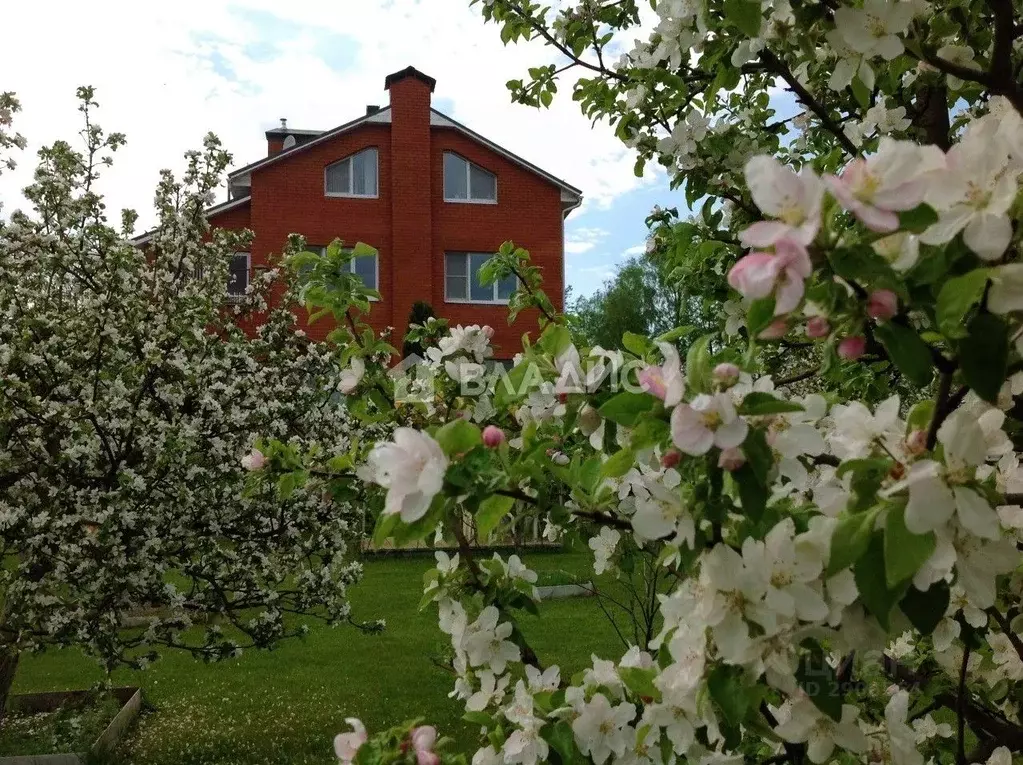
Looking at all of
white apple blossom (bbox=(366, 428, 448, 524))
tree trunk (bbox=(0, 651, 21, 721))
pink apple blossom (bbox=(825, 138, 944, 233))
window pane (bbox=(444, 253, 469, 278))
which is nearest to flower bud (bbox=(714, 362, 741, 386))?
pink apple blossom (bbox=(825, 138, 944, 233))

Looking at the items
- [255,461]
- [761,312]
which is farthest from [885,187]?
[255,461]

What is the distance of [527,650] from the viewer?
1.91 m

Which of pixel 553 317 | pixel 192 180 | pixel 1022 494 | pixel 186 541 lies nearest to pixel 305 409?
pixel 186 541

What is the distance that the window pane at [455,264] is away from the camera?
1859 centimetres

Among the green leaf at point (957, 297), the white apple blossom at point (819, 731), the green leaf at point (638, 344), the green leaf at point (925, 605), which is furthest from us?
the green leaf at point (638, 344)

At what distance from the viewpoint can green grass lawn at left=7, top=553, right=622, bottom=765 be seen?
218 inches

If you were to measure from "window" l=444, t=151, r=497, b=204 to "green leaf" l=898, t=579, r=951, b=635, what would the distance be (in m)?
18.1

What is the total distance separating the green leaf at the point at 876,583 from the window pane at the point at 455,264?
704 inches

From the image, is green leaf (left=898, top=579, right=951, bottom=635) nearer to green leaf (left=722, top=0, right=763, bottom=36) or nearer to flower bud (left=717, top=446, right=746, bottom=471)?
flower bud (left=717, top=446, right=746, bottom=471)

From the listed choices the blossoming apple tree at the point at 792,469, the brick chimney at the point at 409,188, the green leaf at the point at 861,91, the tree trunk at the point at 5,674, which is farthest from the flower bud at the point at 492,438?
the brick chimney at the point at 409,188

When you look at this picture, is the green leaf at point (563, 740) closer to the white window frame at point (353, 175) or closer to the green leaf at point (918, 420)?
the green leaf at point (918, 420)

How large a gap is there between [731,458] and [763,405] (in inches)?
2.9

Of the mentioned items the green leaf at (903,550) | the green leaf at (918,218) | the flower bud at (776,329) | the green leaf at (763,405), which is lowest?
the green leaf at (903,550)

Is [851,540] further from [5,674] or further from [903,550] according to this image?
[5,674]
